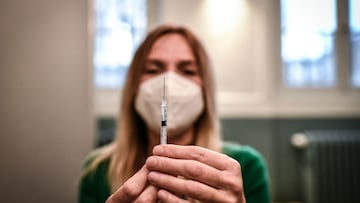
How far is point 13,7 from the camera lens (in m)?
0.30

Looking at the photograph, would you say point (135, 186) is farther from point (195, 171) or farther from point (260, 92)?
point (260, 92)

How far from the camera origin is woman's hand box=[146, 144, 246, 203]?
0.77ft

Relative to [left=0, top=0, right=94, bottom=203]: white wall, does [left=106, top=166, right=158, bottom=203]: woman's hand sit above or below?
below

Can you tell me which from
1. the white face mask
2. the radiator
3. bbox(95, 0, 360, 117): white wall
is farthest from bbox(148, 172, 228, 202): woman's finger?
the radiator

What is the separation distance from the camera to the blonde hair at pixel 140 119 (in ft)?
1.47

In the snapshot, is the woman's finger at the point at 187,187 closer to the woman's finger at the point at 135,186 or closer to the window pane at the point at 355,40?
the woman's finger at the point at 135,186

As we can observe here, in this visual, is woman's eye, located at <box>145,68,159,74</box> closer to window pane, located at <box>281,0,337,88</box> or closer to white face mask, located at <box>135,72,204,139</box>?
Answer: white face mask, located at <box>135,72,204,139</box>

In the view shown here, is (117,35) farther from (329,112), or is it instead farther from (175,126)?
(329,112)

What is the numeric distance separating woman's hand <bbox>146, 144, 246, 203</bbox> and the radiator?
0.78 m

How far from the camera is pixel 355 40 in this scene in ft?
2.16

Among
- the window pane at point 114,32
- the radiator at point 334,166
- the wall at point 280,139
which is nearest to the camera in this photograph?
the window pane at point 114,32

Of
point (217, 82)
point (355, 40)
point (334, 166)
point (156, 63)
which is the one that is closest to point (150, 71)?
point (156, 63)

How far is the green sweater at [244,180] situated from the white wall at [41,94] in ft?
0.33

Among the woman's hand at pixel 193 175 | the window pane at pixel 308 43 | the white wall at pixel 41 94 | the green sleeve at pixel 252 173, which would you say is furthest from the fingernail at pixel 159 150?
the window pane at pixel 308 43
